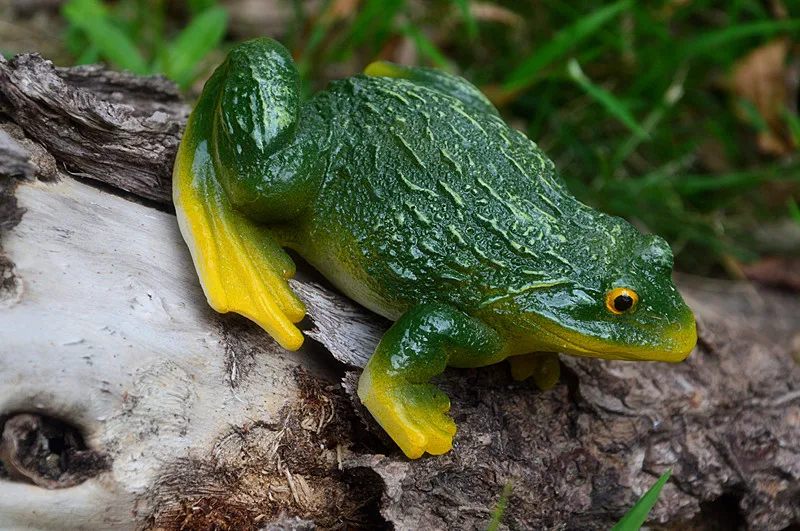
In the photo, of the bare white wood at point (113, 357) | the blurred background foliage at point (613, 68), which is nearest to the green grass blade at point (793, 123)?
the blurred background foliage at point (613, 68)

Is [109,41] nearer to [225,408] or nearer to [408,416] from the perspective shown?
[225,408]

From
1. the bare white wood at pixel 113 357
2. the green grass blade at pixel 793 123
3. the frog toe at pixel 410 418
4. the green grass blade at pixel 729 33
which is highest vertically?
the green grass blade at pixel 729 33

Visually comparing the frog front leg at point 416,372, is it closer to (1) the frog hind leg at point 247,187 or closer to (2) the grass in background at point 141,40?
(1) the frog hind leg at point 247,187

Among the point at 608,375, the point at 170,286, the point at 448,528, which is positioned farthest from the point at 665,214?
the point at 170,286

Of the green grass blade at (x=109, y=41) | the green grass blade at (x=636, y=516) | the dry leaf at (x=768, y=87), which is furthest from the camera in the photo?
the dry leaf at (x=768, y=87)

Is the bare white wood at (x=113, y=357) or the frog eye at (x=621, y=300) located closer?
the bare white wood at (x=113, y=357)

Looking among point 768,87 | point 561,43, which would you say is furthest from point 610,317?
point 768,87
